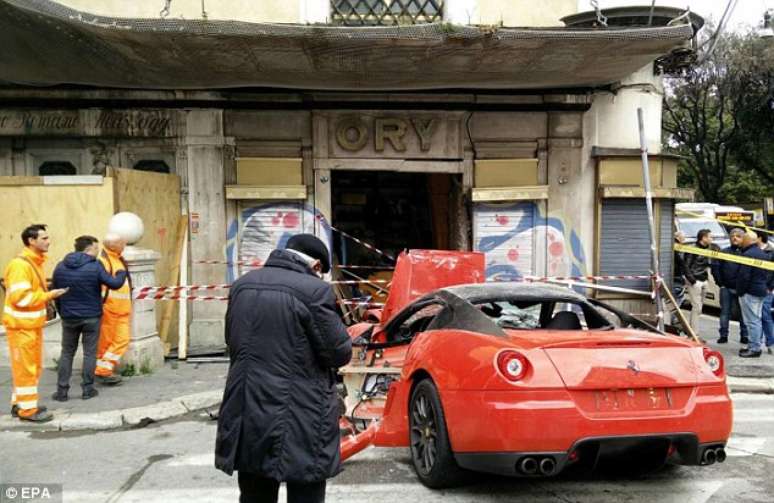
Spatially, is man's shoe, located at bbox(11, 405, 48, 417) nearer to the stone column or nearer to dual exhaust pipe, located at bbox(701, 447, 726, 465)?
the stone column

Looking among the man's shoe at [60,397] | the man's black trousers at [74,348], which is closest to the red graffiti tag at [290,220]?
the man's black trousers at [74,348]

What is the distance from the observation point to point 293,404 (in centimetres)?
282

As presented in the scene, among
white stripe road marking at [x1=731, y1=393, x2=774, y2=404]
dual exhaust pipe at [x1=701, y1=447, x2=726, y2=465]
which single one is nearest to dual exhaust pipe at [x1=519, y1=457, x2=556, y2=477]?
dual exhaust pipe at [x1=701, y1=447, x2=726, y2=465]

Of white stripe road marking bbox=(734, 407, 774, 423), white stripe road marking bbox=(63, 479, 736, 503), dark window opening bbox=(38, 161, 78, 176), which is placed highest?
dark window opening bbox=(38, 161, 78, 176)

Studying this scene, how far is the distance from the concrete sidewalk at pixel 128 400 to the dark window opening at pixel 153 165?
3469mm

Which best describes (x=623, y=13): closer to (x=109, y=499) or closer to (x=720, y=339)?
(x=720, y=339)

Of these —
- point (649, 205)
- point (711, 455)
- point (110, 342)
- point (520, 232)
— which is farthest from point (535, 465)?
point (520, 232)

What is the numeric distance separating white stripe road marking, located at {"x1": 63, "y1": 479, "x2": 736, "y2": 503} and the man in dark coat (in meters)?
1.43

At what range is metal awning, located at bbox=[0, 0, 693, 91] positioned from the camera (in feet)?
25.2

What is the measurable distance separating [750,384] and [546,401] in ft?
18.5

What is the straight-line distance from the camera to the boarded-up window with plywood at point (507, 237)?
34.7 ft

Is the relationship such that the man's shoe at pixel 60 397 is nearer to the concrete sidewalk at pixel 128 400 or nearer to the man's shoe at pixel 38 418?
the concrete sidewalk at pixel 128 400

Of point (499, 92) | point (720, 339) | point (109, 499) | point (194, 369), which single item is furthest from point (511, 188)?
point (109, 499)

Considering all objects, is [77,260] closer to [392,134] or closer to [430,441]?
[430,441]
